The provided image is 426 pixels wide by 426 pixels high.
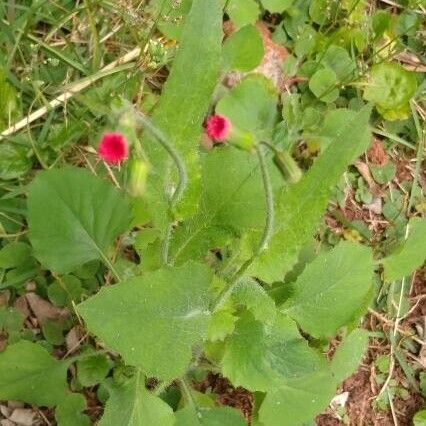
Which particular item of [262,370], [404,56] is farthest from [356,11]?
[262,370]

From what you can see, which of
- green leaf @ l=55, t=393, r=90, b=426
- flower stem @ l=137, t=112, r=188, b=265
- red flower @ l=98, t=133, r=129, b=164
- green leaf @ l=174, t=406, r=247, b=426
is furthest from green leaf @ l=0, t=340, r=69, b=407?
red flower @ l=98, t=133, r=129, b=164

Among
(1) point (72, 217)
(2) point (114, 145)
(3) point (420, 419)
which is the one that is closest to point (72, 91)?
(1) point (72, 217)

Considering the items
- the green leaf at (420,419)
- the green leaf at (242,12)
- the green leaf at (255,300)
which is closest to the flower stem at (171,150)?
the green leaf at (255,300)

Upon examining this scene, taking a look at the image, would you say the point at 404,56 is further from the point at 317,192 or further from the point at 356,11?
the point at 317,192

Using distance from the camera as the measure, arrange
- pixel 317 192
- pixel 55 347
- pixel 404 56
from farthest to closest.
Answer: pixel 404 56
pixel 55 347
pixel 317 192

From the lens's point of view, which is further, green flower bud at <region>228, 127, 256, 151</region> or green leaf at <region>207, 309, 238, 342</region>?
green leaf at <region>207, 309, 238, 342</region>

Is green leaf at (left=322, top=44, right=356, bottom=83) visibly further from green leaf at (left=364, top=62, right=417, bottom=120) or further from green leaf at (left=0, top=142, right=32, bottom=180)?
green leaf at (left=0, top=142, right=32, bottom=180)

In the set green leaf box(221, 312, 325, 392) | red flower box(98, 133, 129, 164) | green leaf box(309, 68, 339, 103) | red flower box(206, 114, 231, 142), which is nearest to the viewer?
red flower box(98, 133, 129, 164)
